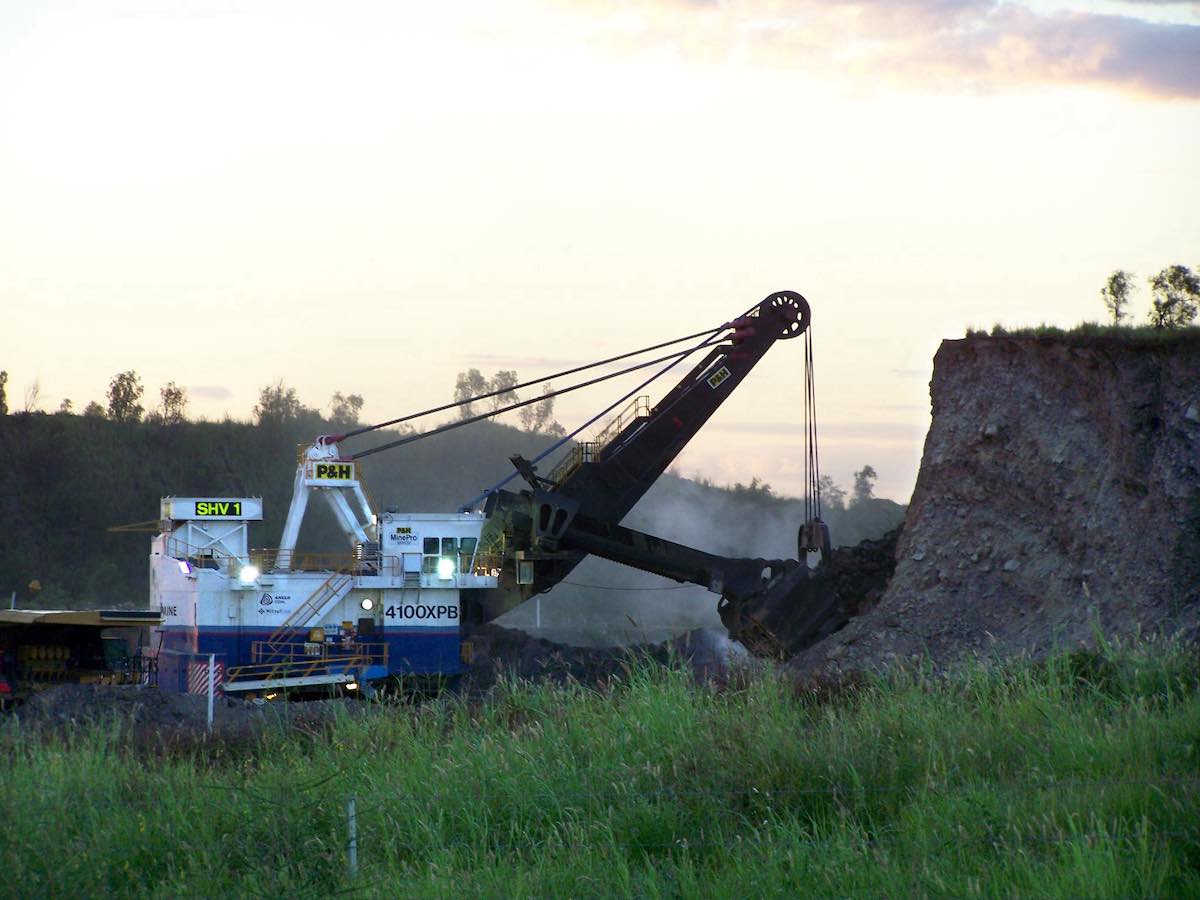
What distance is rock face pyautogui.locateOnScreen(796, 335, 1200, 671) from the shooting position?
1998 centimetres

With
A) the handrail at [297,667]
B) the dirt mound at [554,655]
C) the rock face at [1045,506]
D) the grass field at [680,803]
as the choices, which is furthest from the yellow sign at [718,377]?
the grass field at [680,803]

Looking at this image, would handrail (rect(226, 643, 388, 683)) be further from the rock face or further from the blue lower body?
the rock face

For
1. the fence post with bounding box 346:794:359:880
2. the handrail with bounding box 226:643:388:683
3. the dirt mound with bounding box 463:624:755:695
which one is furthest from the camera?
the dirt mound with bounding box 463:624:755:695

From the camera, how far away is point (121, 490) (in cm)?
6125

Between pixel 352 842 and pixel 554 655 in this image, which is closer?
pixel 352 842

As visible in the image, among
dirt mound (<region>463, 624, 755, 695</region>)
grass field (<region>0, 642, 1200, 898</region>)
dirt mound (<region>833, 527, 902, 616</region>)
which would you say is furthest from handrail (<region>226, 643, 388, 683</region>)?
grass field (<region>0, 642, 1200, 898</region>)

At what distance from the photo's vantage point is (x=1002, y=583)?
2220cm

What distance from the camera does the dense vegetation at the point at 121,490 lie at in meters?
55.2

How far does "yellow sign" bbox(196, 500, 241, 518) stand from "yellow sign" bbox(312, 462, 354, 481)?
2007mm

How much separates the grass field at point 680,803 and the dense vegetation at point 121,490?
39334 mm

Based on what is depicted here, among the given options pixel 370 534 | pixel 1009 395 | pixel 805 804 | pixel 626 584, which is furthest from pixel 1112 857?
pixel 626 584

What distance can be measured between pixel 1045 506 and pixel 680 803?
1384cm

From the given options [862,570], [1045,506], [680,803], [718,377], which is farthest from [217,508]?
[680,803]

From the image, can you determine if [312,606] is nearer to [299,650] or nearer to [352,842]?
[299,650]
